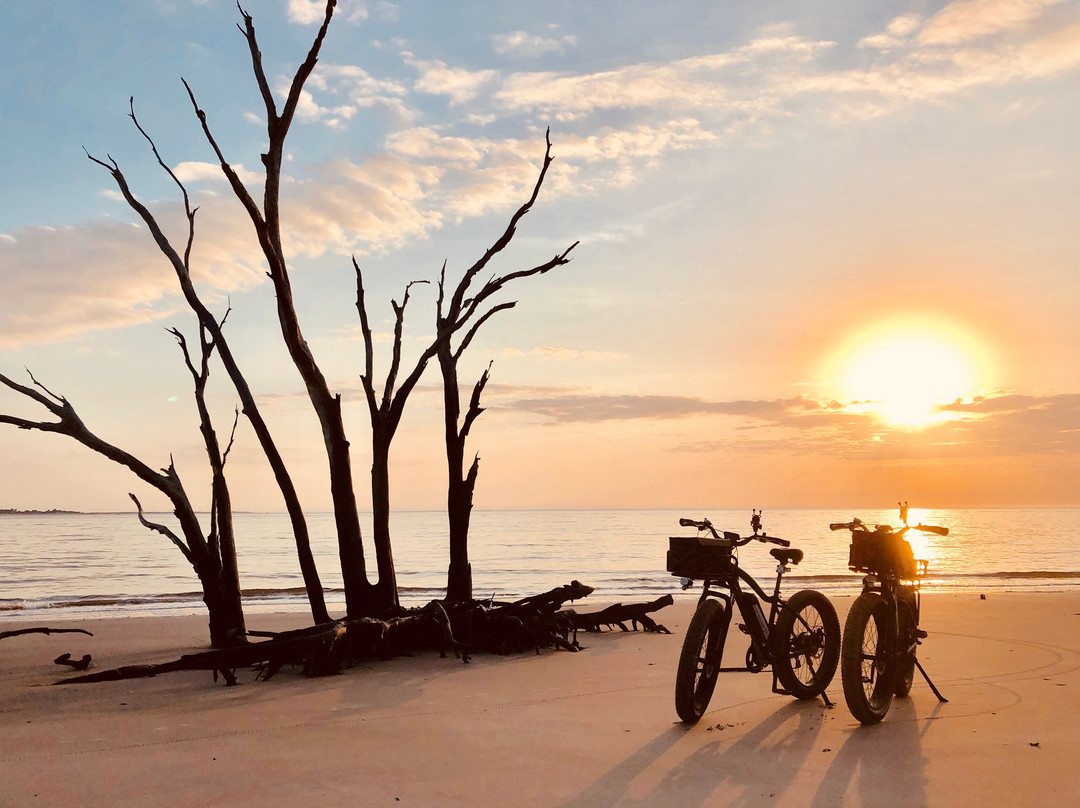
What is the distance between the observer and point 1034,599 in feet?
51.1

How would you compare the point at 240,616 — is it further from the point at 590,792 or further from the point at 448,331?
the point at 590,792

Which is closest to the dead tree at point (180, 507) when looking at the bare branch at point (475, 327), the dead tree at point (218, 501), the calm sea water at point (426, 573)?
the dead tree at point (218, 501)

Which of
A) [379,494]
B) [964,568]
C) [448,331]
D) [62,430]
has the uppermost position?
[448,331]

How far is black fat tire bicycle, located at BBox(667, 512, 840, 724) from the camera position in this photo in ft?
18.8

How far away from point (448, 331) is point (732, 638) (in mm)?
5163

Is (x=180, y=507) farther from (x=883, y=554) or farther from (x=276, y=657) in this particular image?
(x=883, y=554)

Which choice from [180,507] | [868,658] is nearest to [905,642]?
[868,658]

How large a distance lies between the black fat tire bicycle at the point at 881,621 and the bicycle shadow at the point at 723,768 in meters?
0.41

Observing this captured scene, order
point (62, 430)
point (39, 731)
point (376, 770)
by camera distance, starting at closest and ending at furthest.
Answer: point (376, 770)
point (39, 731)
point (62, 430)

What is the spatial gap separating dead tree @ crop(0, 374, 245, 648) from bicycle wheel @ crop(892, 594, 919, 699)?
22.0 feet

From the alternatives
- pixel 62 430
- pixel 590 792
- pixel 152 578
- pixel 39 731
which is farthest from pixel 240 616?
pixel 152 578

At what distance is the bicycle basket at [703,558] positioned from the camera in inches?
227

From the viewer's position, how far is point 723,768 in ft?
16.0

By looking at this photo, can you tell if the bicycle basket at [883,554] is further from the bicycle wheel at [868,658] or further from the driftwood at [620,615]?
the driftwood at [620,615]
